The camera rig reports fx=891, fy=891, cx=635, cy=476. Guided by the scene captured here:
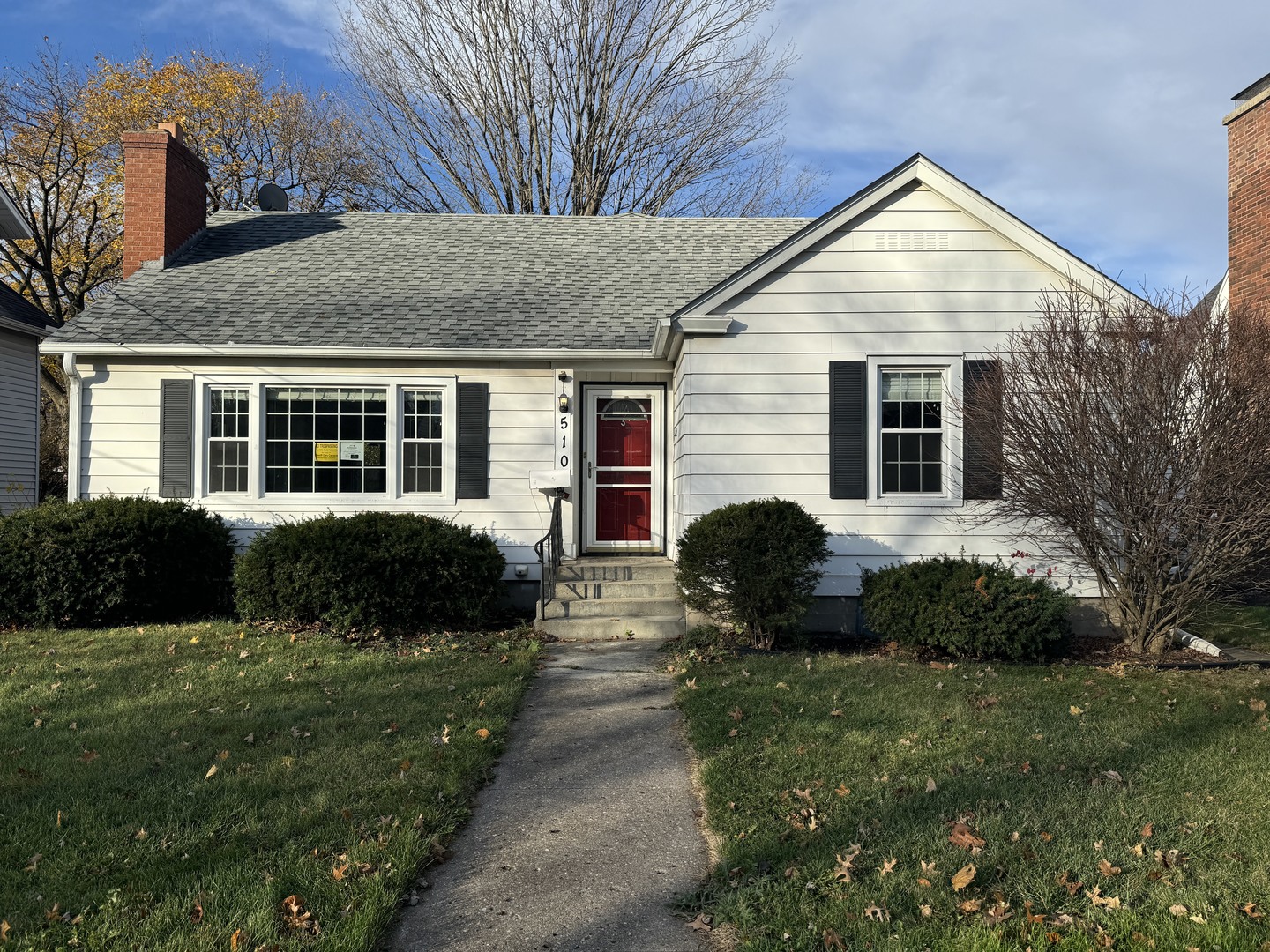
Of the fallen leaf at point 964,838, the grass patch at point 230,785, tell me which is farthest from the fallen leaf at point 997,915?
the grass patch at point 230,785

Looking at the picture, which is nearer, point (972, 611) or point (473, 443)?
point (972, 611)

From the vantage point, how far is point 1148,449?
7.67 meters

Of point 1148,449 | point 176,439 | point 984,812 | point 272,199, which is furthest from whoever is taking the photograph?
point 272,199

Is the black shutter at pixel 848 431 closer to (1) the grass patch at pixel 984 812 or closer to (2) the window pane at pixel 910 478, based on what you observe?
(2) the window pane at pixel 910 478

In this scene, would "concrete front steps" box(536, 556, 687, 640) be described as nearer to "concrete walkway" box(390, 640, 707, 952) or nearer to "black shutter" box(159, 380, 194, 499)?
"concrete walkway" box(390, 640, 707, 952)

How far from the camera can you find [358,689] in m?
6.66

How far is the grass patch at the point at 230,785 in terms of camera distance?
3.36 metres

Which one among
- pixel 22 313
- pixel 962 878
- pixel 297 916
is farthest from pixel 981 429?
pixel 22 313

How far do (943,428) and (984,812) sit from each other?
572 cm

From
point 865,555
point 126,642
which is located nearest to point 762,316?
point 865,555

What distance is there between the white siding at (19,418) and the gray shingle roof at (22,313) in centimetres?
36

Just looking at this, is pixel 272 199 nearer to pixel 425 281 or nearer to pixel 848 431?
pixel 425 281

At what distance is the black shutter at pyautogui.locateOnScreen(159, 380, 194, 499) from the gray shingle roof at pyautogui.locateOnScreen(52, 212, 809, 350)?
0.62m

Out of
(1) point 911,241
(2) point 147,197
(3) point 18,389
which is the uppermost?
(2) point 147,197
